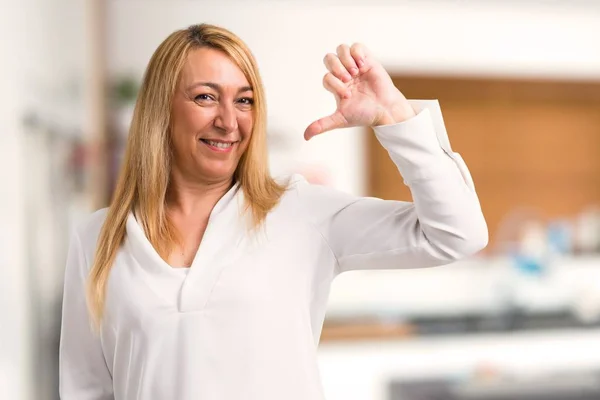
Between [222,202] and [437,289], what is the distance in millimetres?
3153

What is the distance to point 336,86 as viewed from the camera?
0.85 metres

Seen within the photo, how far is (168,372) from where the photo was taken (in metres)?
0.89

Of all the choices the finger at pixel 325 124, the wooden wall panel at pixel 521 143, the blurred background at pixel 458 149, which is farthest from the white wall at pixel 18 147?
the wooden wall panel at pixel 521 143

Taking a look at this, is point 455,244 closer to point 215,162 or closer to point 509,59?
point 215,162

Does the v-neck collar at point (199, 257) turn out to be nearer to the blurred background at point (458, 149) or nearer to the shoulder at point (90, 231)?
the shoulder at point (90, 231)

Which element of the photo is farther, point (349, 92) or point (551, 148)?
point (551, 148)

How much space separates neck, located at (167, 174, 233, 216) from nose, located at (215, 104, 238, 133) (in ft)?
0.34

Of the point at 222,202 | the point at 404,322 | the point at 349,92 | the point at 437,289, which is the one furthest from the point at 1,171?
the point at 437,289

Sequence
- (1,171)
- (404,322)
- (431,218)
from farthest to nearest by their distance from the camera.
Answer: (404,322) < (1,171) < (431,218)

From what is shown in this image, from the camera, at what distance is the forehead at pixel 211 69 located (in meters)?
0.89

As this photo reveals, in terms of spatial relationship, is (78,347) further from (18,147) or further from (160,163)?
(18,147)

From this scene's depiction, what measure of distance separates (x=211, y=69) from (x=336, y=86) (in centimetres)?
15

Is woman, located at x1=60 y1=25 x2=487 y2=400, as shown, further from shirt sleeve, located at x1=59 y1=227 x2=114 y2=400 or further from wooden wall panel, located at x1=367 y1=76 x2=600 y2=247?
wooden wall panel, located at x1=367 y1=76 x2=600 y2=247

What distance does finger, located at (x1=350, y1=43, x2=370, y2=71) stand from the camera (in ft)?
2.79
